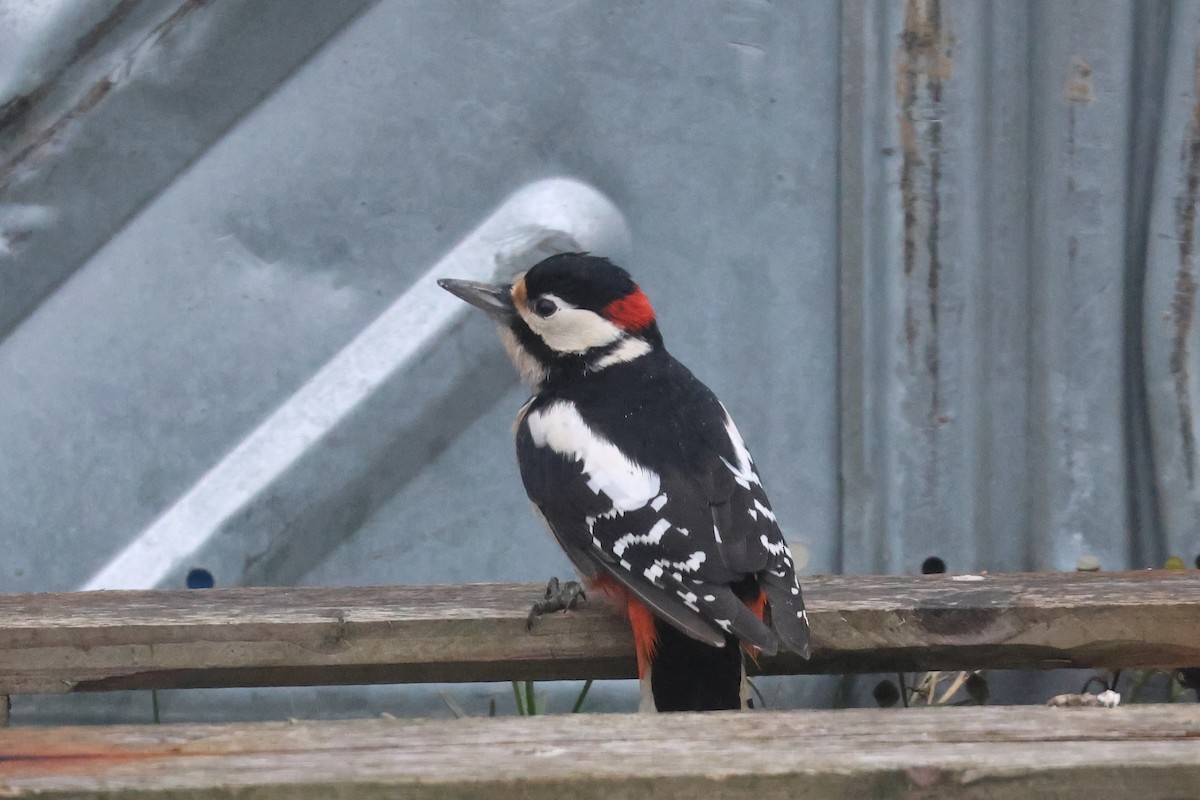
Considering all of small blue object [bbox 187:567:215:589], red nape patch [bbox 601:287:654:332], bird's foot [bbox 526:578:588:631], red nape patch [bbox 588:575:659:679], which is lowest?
small blue object [bbox 187:567:215:589]

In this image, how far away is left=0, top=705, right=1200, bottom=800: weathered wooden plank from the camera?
4.21 ft

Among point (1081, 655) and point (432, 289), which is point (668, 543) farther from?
point (432, 289)

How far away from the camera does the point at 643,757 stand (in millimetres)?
1350

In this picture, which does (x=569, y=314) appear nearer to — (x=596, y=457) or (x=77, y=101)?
(x=596, y=457)

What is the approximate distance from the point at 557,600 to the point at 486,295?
2.55 feet

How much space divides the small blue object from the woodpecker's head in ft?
2.41

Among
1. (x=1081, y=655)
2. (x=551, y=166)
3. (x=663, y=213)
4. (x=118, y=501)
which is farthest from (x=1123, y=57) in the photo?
(x=118, y=501)

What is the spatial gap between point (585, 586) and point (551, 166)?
93cm

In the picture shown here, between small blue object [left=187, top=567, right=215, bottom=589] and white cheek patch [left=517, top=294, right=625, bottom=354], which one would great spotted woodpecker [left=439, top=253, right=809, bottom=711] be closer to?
white cheek patch [left=517, top=294, right=625, bottom=354]

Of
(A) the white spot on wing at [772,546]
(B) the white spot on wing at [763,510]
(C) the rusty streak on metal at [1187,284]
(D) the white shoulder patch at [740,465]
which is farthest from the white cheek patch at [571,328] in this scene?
(C) the rusty streak on metal at [1187,284]

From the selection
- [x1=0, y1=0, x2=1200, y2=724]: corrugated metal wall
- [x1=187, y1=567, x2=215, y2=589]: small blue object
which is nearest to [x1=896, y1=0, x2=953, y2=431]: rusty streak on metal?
[x1=0, y1=0, x2=1200, y2=724]: corrugated metal wall

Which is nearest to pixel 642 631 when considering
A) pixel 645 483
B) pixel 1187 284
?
pixel 645 483

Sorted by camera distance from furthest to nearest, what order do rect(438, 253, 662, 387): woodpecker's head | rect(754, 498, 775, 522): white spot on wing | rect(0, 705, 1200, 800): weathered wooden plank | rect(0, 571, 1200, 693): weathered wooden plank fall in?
rect(438, 253, 662, 387): woodpecker's head → rect(754, 498, 775, 522): white spot on wing → rect(0, 571, 1200, 693): weathered wooden plank → rect(0, 705, 1200, 800): weathered wooden plank

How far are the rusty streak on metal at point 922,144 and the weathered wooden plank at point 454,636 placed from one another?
845mm
